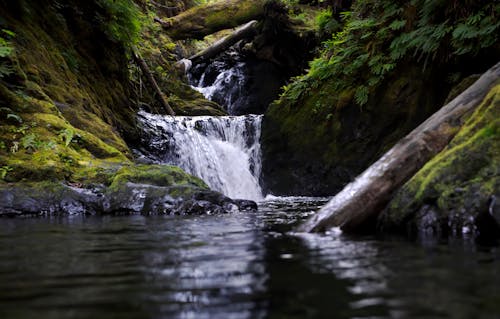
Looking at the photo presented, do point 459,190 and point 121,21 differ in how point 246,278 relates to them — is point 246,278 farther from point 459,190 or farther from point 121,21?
point 121,21

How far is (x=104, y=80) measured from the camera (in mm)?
10758

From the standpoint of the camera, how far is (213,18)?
1677 cm

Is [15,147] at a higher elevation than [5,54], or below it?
below

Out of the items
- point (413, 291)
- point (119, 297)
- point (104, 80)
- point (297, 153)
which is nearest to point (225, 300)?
point (119, 297)

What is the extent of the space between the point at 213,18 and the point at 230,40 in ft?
4.15

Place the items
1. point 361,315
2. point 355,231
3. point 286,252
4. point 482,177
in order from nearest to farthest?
point 361,315
point 286,252
point 482,177
point 355,231

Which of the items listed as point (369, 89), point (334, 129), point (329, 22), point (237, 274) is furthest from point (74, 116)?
point (329, 22)

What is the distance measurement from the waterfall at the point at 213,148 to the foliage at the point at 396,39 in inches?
82.9

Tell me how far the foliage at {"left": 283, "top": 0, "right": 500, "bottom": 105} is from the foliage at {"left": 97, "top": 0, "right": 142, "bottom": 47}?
4.21 m

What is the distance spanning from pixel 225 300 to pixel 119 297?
445 millimetres

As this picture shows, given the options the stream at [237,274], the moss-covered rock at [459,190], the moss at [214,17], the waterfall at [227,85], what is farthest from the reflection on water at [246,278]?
the waterfall at [227,85]

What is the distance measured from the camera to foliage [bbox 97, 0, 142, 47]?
389 inches

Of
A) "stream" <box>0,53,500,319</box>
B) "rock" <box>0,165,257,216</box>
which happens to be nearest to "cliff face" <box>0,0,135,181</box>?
"rock" <box>0,165,257,216</box>

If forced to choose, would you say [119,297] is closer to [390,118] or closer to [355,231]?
[355,231]
